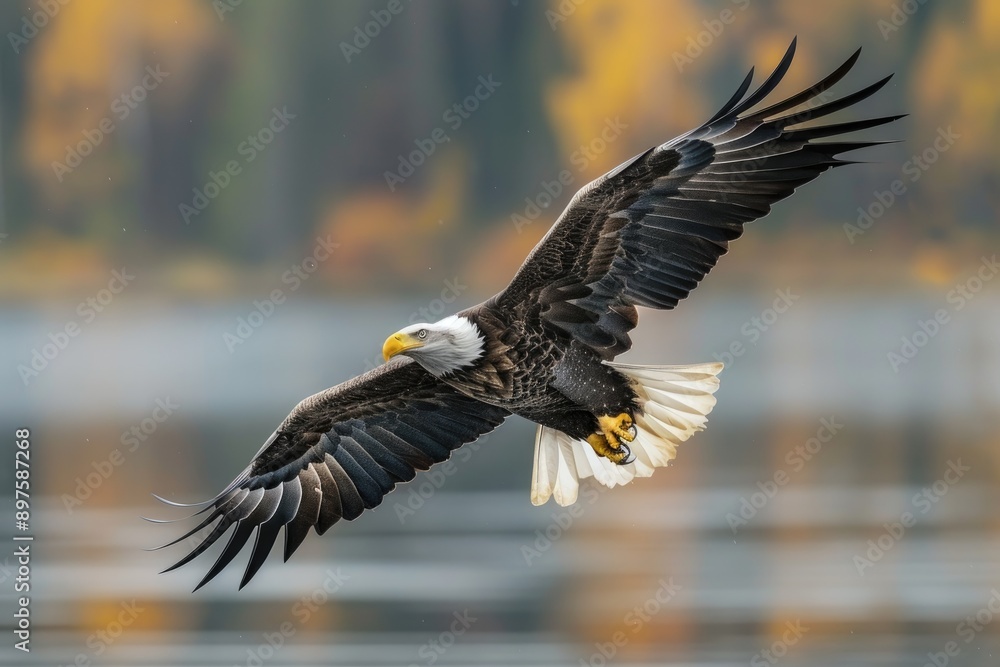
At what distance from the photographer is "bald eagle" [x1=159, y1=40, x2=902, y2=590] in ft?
16.9

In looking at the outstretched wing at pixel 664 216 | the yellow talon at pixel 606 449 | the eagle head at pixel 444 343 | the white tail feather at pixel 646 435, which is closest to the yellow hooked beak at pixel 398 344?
the eagle head at pixel 444 343

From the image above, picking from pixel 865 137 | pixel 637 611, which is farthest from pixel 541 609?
pixel 865 137

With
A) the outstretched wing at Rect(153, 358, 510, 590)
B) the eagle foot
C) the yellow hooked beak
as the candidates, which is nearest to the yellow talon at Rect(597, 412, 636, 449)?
the eagle foot

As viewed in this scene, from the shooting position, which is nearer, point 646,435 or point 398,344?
point 398,344

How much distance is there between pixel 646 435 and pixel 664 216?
46.7 inches

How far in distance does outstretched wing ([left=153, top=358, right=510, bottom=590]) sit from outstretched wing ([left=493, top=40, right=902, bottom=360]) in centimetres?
85

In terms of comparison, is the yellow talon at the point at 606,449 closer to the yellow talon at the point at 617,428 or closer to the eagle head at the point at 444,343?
the yellow talon at the point at 617,428

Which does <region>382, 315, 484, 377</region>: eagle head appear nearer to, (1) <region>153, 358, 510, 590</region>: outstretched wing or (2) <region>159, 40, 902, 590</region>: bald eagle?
(2) <region>159, 40, 902, 590</region>: bald eagle

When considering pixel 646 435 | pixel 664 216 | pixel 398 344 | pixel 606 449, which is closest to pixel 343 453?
pixel 398 344

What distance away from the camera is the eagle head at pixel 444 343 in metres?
5.34

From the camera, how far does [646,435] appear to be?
6.02 metres

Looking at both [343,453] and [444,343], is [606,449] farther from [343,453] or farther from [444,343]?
[343,453]

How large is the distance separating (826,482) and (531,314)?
310 inches

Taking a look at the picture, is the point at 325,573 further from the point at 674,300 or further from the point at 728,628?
the point at 674,300
